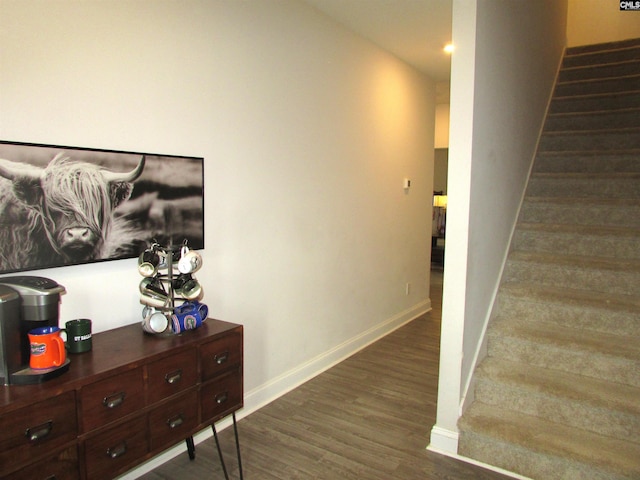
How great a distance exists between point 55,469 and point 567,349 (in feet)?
8.64

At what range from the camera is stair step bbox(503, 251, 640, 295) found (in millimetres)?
2984

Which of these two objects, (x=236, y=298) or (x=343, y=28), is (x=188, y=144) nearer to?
(x=236, y=298)

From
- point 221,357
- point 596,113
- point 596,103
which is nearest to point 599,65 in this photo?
point 596,103

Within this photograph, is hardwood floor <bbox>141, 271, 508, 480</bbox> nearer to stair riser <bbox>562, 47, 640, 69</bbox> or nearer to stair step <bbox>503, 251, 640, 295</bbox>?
stair step <bbox>503, 251, 640, 295</bbox>

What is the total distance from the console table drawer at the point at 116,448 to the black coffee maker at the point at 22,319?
295mm

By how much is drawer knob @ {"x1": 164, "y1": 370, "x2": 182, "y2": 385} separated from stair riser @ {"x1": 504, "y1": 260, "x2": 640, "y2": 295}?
240cm

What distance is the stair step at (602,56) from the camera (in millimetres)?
5113

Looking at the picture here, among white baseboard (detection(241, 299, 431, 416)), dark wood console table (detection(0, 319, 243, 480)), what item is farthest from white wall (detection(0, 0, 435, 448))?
dark wood console table (detection(0, 319, 243, 480))

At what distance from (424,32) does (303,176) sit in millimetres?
1694

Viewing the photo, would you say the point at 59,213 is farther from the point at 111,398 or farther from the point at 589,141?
the point at 589,141

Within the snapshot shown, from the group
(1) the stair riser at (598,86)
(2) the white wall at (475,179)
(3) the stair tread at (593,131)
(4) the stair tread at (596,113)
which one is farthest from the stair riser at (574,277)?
(1) the stair riser at (598,86)

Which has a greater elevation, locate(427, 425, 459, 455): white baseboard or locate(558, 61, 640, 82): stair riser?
locate(558, 61, 640, 82): stair riser

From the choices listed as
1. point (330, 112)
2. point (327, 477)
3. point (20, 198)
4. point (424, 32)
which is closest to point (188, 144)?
point (20, 198)

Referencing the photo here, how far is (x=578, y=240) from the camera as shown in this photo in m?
3.34
